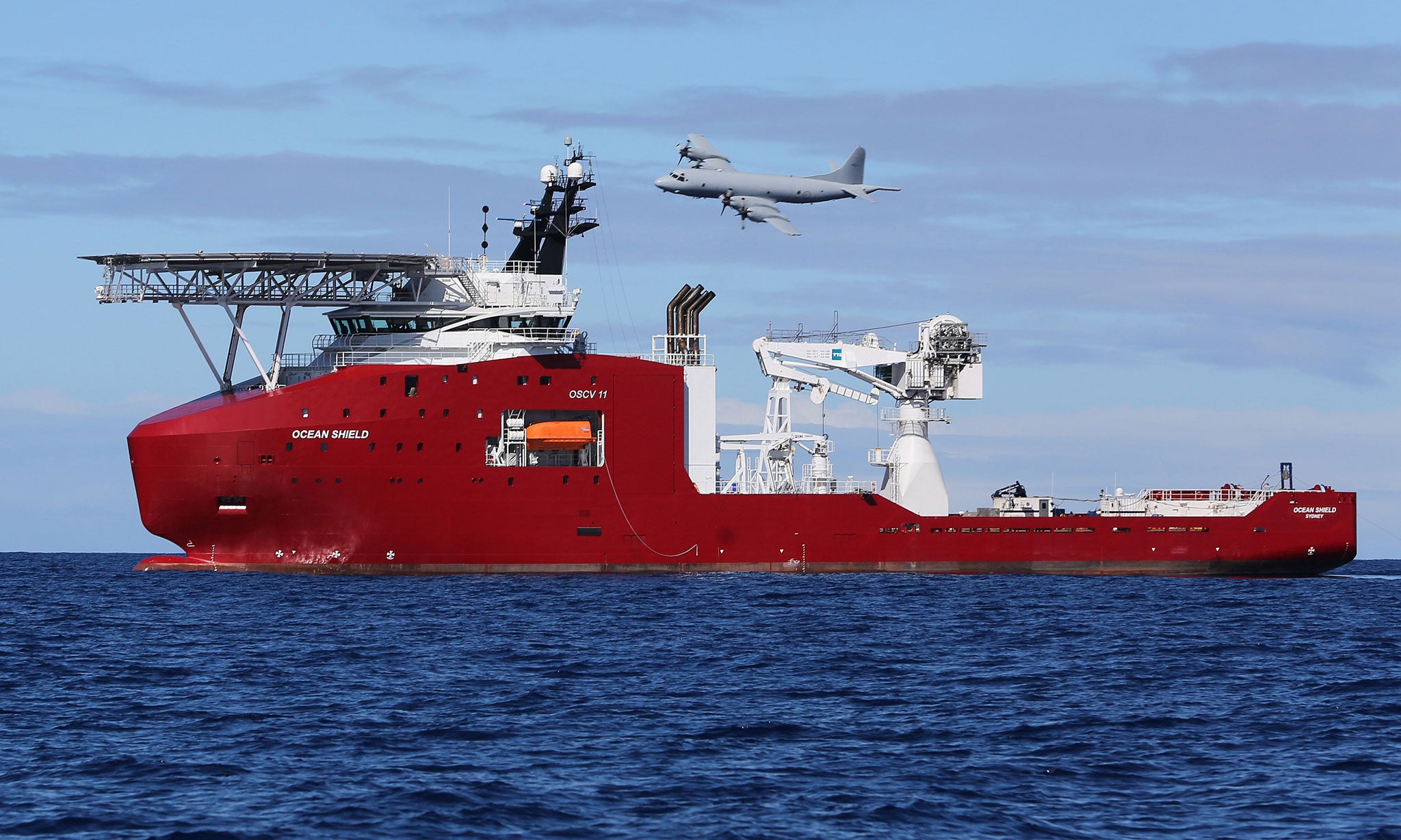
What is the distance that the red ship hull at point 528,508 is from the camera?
135 feet

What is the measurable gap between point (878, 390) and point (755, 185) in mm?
Answer: 8487

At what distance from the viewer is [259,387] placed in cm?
4319

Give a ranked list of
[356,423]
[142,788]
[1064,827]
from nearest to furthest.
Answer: [1064,827]
[142,788]
[356,423]

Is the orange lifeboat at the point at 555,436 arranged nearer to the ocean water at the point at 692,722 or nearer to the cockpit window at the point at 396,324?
the cockpit window at the point at 396,324

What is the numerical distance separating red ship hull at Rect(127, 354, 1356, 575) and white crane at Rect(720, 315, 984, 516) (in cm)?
234

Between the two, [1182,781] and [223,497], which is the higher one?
[223,497]

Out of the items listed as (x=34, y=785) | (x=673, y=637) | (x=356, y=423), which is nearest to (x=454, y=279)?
(x=356, y=423)

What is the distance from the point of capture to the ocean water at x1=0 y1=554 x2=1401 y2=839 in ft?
46.7

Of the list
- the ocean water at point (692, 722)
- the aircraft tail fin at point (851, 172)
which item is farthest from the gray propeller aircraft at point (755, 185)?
the ocean water at point (692, 722)

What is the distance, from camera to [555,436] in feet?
140

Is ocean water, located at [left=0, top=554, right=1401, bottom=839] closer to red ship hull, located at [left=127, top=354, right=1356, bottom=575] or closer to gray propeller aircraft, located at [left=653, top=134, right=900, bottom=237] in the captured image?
red ship hull, located at [left=127, top=354, right=1356, bottom=575]

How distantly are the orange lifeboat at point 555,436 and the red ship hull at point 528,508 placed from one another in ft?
2.01

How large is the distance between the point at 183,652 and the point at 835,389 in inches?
1017

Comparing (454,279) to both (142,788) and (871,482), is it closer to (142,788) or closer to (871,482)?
(871,482)
